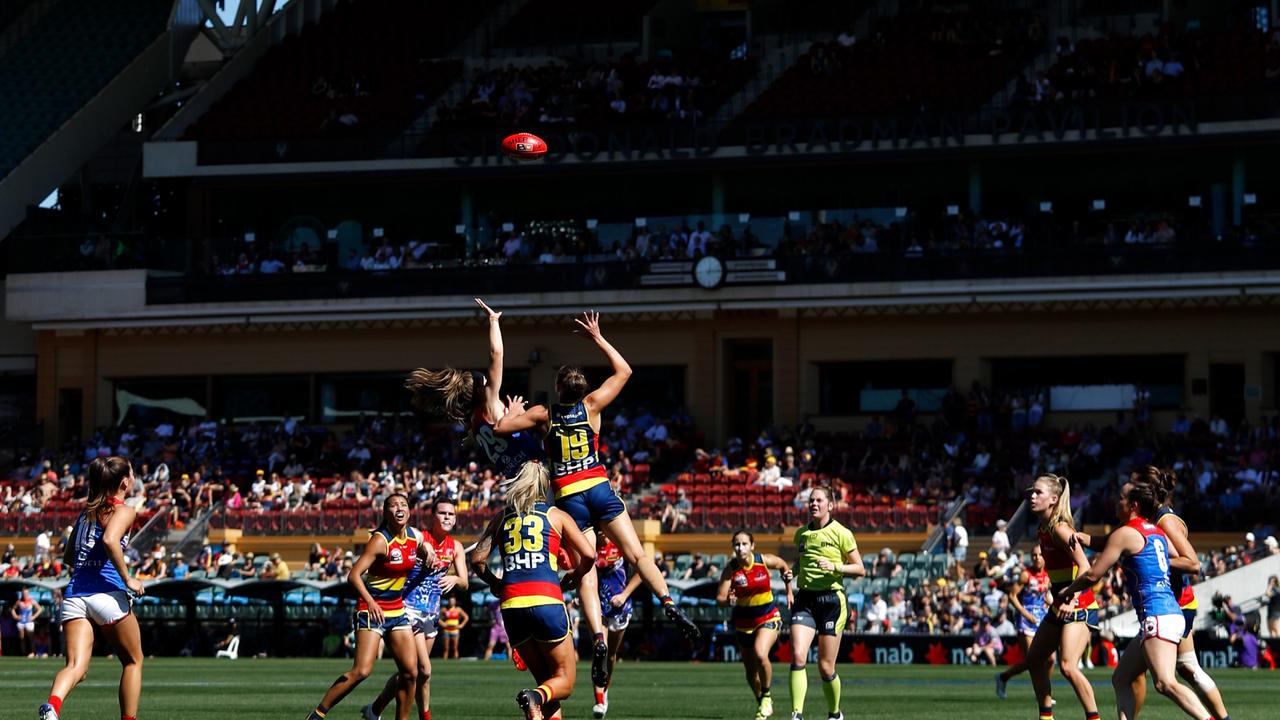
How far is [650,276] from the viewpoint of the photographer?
50250 mm

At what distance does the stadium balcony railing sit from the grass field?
16.2 metres

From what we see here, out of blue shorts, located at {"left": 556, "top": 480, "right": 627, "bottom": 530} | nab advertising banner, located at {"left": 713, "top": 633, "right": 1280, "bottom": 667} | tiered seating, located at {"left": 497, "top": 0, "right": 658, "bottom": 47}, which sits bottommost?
nab advertising banner, located at {"left": 713, "top": 633, "right": 1280, "bottom": 667}

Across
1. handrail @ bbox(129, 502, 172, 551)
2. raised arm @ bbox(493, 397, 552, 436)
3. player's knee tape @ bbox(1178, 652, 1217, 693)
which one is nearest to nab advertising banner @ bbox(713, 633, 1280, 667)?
handrail @ bbox(129, 502, 172, 551)

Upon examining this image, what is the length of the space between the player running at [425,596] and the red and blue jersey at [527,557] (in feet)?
11.5

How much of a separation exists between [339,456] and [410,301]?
4.55 metres

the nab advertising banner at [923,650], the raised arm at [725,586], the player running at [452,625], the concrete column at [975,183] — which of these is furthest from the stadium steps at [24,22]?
the raised arm at [725,586]

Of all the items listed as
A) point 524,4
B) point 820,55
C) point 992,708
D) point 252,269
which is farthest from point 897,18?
point 992,708

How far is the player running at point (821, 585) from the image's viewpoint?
17.7 m

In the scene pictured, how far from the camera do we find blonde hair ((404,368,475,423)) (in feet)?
45.3

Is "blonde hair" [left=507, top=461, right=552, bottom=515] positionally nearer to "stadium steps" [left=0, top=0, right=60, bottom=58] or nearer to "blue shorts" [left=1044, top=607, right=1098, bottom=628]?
"blue shorts" [left=1044, top=607, right=1098, bottom=628]

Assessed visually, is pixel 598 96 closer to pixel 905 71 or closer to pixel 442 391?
pixel 905 71

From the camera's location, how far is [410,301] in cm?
5200

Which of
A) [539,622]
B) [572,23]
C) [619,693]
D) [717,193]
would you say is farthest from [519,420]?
[572,23]

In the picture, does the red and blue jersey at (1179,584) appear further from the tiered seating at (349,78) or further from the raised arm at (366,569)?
the tiered seating at (349,78)
